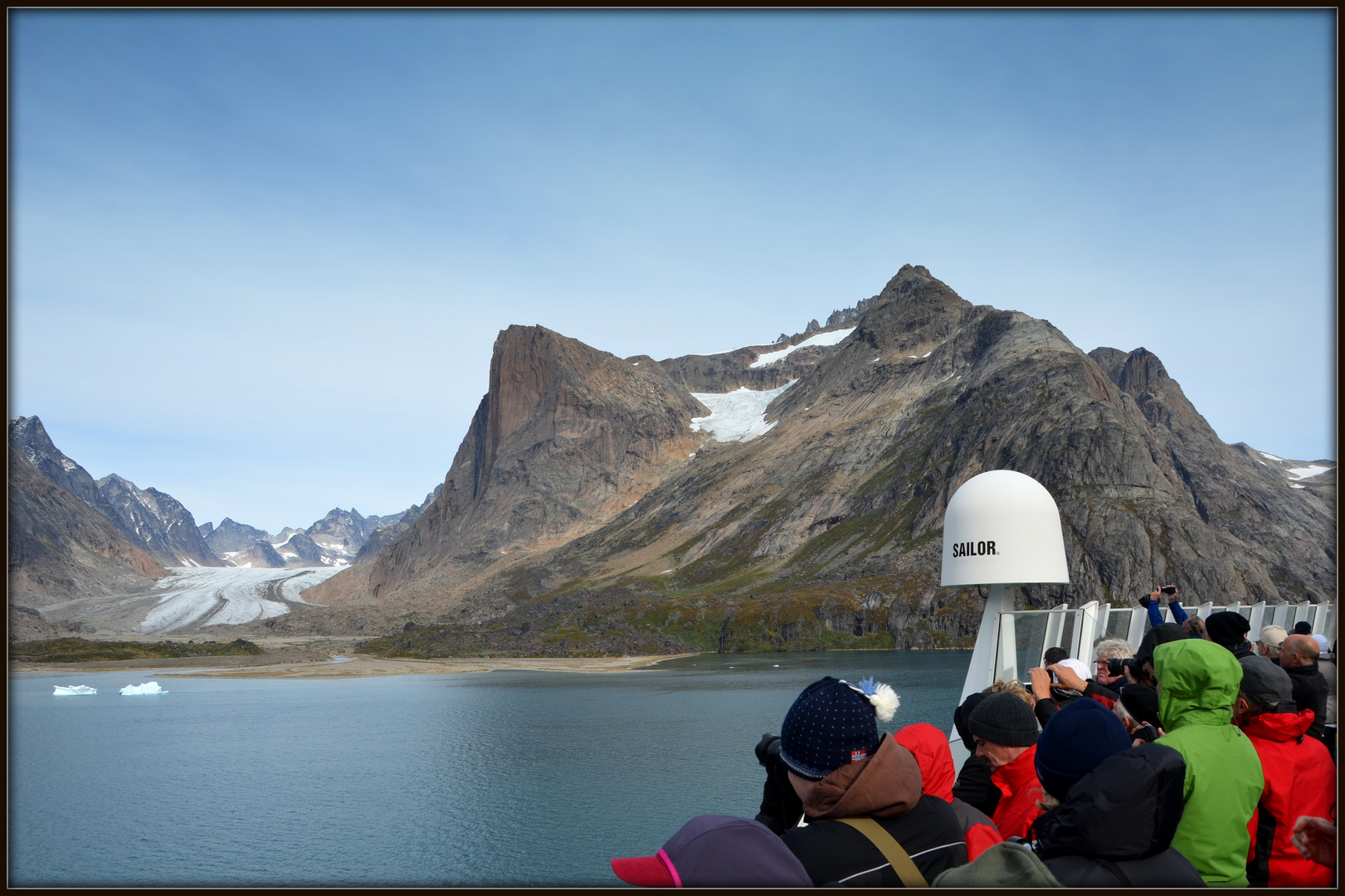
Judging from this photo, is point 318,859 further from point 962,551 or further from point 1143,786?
point 1143,786

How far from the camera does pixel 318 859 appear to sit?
3344 cm

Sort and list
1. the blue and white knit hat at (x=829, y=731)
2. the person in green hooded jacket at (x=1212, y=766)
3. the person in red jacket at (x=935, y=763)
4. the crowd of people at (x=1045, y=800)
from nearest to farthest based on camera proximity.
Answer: the crowd of people at (x=1045, y=800) < the blue and white knit hat at (x=829, y=731) < the person in green hooded jacket at (x=1212, y=766) < the person in red jacket at (x=935, y=763)

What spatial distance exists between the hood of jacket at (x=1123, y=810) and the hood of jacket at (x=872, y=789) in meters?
0.99

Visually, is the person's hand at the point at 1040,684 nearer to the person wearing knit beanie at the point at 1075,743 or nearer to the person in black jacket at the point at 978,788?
the person in black jacket at the point at 978,788

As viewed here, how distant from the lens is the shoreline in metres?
123

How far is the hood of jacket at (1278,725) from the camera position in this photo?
793 cm

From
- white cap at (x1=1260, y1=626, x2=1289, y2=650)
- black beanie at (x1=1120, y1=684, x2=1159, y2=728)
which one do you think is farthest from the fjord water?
white cap at (x1=1260, y1=626, x2=1289, y2=650)

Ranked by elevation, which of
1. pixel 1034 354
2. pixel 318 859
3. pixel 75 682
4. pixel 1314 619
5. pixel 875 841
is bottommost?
pixel 75 682

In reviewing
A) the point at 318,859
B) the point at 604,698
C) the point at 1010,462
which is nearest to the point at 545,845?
the point at 318,859

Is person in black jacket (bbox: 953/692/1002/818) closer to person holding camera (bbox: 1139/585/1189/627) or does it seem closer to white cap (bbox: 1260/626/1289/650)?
white cap (bbox: 1260/626/1289/650)

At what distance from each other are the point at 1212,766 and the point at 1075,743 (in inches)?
60.4

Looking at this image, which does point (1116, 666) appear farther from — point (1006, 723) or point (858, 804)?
point (858, 804)

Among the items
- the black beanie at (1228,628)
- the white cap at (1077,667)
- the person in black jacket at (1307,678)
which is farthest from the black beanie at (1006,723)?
the black beanie at (1228,628)

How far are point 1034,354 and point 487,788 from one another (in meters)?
173
